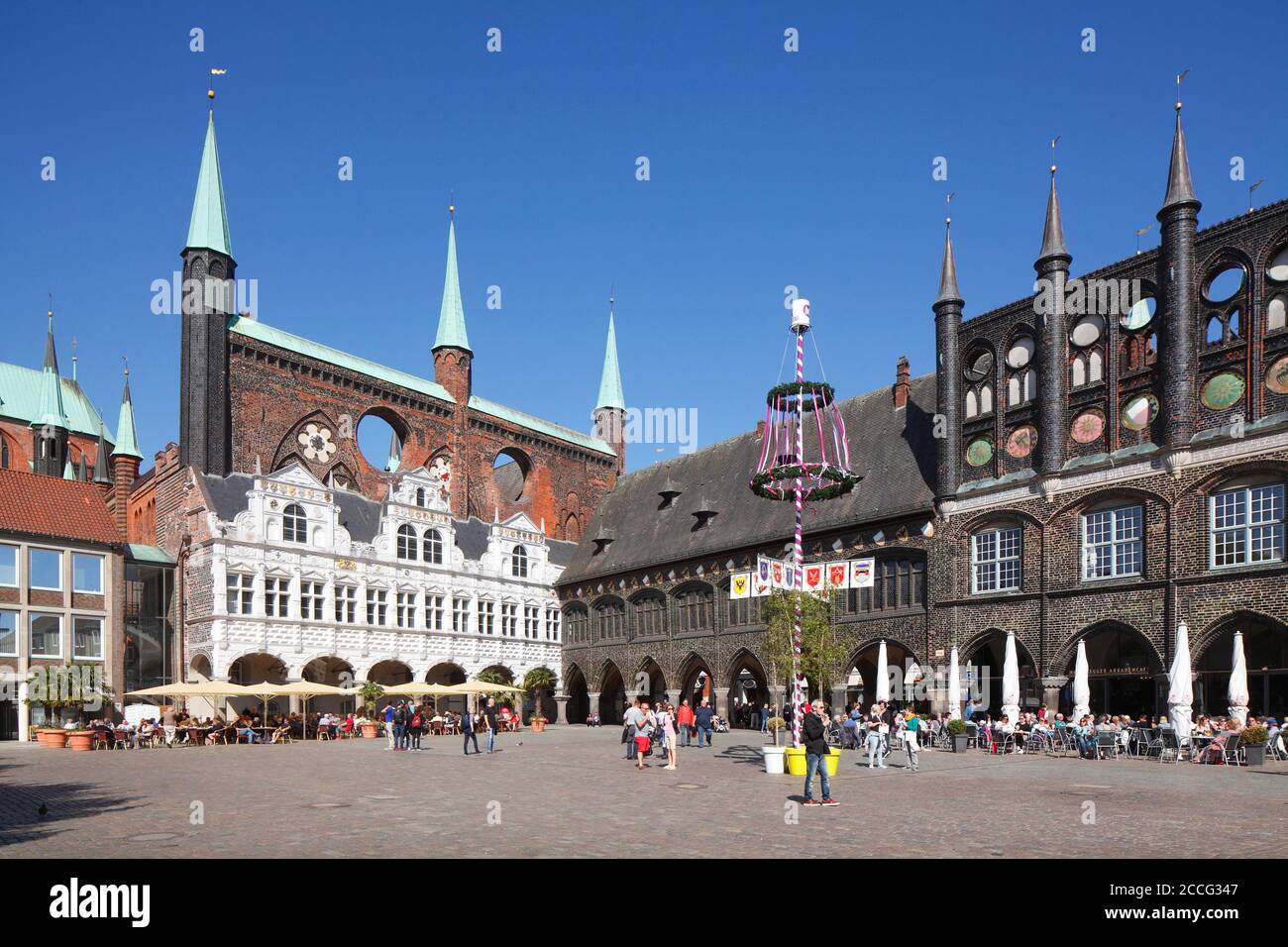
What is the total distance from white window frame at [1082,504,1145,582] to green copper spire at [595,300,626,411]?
46.2m

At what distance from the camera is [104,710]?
4291 cm

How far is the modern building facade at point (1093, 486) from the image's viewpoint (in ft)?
98.6

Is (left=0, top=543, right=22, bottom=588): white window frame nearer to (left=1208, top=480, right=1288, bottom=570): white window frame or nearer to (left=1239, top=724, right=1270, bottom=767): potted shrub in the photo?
(left=1239, top=724, right=1270, bottom=767): potted shrub

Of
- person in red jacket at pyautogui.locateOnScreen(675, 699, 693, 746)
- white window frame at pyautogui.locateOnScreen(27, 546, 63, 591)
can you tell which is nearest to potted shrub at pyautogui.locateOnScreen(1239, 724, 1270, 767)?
person in red jacket at pyautogui.locateOnScreen(675, 699, 693, 746)

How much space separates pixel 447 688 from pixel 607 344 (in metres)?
40.7

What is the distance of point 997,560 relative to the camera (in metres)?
36.7

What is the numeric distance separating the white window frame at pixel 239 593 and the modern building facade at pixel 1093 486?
69.9 feet

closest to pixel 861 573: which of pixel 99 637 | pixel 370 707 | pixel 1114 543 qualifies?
pixel 1114 543

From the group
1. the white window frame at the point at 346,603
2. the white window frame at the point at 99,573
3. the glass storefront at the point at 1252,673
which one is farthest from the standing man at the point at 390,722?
the glass storefront at the point at 1252,673

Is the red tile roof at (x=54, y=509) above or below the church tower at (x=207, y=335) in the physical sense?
below

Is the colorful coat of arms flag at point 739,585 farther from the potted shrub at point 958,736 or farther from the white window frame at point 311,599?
the white window frame at point 311,599

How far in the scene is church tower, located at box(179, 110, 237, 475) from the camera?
48.2 metres

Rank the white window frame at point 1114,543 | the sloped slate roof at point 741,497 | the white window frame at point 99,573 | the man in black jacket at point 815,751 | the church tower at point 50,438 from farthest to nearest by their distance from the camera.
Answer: the church tower at point 50,438
the white window frame at point 99,573
the sloped slate roof at point 741,497
the white window frame at point 1114,543
the man in black jacket at point 815,751
